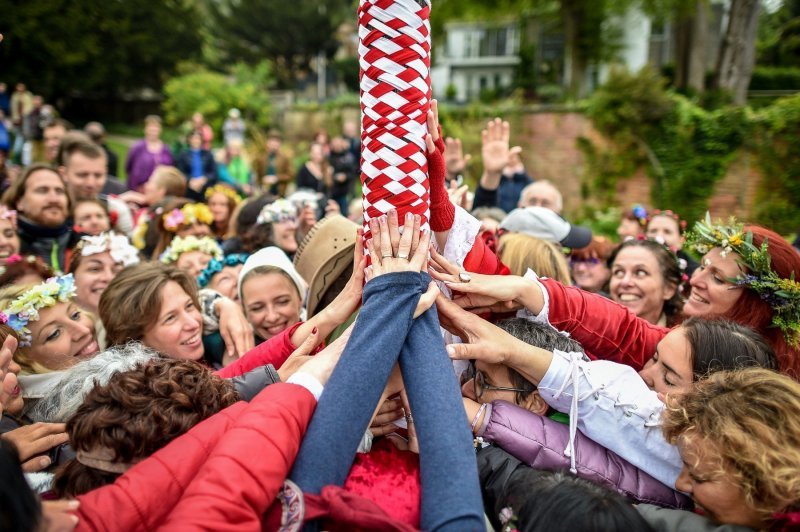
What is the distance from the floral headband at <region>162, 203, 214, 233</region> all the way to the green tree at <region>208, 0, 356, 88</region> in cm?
3357

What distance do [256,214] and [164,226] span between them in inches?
37.5

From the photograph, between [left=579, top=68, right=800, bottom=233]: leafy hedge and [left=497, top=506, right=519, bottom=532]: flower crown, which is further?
[left=579, top=68, right=800, bottom=233]: leafy hedge

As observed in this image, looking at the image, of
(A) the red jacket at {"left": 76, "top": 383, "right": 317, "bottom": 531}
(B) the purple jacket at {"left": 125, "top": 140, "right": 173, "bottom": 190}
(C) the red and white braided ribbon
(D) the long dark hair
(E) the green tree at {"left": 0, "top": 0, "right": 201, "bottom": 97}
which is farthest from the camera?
(E) the green tree at {"left": 0, "top": 0, "right": 201, "bottom": 97}

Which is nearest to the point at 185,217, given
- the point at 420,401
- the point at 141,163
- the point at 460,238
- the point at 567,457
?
the point at 460,238

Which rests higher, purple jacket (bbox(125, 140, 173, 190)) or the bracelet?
purple jacket (bbox(125, 140, 173, 190))

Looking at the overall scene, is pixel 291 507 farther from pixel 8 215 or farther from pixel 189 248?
pixel 8 215

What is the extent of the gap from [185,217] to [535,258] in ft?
11.9

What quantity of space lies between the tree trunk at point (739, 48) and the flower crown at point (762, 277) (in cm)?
1470

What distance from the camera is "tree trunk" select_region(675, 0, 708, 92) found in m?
16.4

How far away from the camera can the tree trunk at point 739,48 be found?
14.8 metres

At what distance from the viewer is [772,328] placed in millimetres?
2740

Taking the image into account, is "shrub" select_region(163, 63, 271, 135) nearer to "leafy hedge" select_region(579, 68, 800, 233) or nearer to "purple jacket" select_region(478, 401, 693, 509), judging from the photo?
"leafy hedge" select_region(579, 68, 800, 233)

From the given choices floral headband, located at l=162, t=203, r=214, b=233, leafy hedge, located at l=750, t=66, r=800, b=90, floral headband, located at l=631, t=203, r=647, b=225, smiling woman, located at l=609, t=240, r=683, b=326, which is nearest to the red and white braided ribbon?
Answer: smiling woman, located at l=609, t=240, r=683, b=326

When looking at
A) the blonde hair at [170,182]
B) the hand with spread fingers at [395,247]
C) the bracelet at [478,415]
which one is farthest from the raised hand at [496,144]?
the blonde hair at [170,182]
